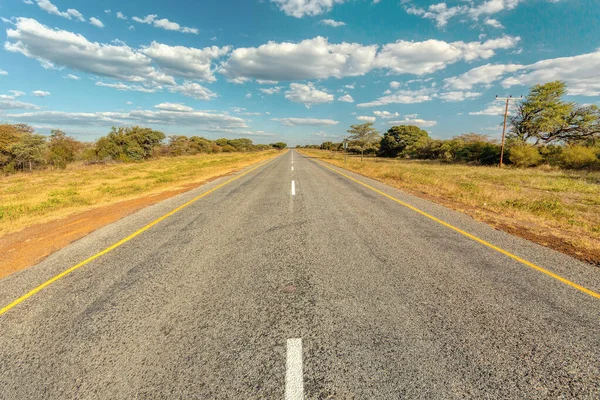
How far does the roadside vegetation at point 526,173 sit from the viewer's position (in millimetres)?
6887

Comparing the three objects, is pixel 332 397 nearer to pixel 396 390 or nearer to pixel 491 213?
pixel 396 390

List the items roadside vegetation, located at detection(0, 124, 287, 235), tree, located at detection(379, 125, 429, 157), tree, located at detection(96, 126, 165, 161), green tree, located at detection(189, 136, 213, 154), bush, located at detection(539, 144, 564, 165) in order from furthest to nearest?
1. green tree, located at detection(189, 136, 213, 154)
2. tree, located at detection(379, 125, 429, 157)
3. tree, located at detection(96, 126, 165, 161)
4. bush, located at detection(539, 144, 564, 165)
5. roadside vegetation, located at detection(0, 124, 287, 235)

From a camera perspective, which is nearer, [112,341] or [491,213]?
[112,341]

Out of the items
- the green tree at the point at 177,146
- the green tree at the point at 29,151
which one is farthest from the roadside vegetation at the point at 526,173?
the green tree at the point at 177,146

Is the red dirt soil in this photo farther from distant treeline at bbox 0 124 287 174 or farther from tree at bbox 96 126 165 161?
tree at bbox 96 126 165 161

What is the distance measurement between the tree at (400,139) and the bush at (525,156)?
25541mm

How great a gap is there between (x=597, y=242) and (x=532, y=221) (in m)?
1.72

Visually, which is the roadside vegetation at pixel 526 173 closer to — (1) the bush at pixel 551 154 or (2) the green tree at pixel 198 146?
(1) the bush at pixel 551 154

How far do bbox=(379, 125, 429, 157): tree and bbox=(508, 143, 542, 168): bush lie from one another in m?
25.5

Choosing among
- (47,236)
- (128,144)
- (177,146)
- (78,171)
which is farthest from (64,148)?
(47,236)

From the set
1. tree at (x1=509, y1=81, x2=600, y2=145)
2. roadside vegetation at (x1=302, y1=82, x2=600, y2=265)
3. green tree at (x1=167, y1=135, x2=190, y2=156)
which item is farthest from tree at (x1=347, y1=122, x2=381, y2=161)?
green tree at (x1=167, y1=135, x2=190, y2=156)

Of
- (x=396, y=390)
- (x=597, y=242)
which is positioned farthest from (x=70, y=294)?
(x=597, y=242)

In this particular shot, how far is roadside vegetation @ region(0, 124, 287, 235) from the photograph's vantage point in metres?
9.94

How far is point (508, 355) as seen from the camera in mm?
2338
